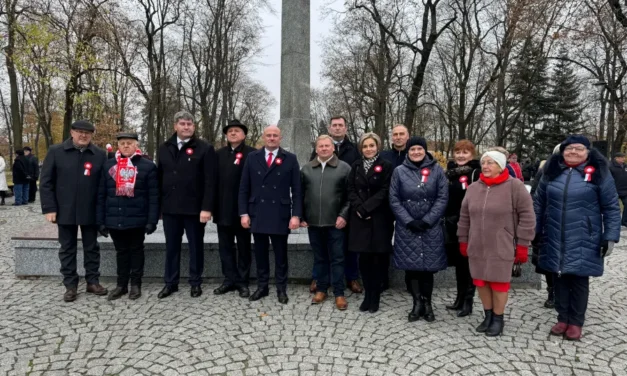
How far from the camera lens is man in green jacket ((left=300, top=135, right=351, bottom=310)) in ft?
14.6

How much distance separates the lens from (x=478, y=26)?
814 inches

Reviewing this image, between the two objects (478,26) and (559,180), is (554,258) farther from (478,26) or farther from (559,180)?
(478,26)

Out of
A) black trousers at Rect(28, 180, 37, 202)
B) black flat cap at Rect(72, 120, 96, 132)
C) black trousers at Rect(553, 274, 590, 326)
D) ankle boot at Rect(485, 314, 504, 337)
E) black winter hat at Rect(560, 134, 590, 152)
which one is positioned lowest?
ankle boot at Rect(485, 314, 504, 337)

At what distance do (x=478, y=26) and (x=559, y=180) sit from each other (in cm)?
1967

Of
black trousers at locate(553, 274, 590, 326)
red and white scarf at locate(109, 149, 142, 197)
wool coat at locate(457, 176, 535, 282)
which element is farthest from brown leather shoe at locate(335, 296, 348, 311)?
red and white scarf at locate(109, 149, 142, 197)

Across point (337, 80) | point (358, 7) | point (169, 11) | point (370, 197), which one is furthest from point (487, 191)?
point (337, 80)

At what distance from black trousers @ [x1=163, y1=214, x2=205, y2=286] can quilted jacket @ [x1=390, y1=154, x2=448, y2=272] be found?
7.51 ft

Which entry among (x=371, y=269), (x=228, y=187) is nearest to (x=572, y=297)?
(x=371, y=269)

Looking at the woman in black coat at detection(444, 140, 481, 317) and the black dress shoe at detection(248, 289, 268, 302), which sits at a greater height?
the woman in black coat at detection(444, 140, 481, 317)

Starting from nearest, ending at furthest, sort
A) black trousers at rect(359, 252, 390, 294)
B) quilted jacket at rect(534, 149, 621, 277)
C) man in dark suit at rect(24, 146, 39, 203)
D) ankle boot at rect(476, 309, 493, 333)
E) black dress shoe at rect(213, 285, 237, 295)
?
quilted jacket at rect(534, 149, 621, 277) < ankle boot at rect(476, 309, 493, 333) < black trousers at rect(359, 252, 390, 294) < black dress shoe at rect(213, 285, 237, 295) < man in dark suit at rect(24, 146, 39, 203)

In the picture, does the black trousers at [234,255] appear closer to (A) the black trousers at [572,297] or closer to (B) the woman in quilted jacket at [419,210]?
(B) the woman in quilted jacket at [419,210]

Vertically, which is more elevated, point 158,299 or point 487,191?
point 487,191

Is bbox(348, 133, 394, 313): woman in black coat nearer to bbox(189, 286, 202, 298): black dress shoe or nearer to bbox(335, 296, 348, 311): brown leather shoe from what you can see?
bbox(335, 296, 348, 311): brown leather shoe

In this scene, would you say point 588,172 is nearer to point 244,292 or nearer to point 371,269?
point 371,269
